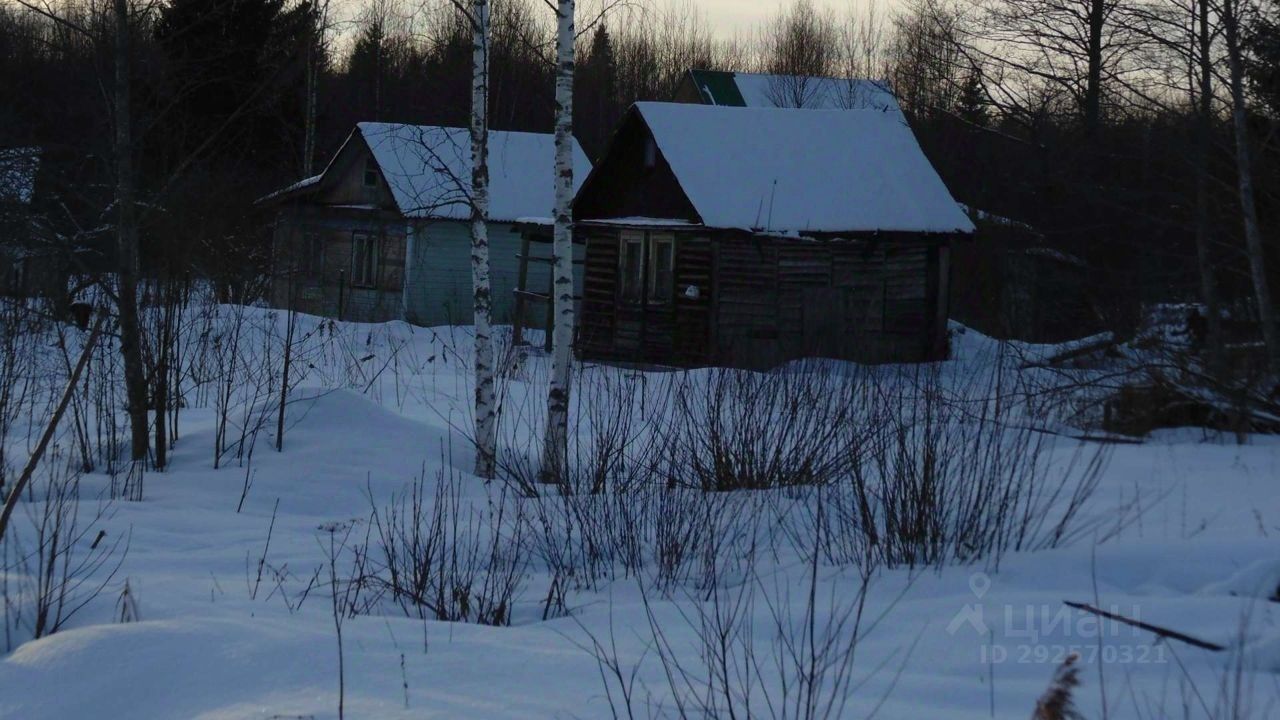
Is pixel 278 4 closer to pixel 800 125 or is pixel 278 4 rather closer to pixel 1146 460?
pixel 800 125

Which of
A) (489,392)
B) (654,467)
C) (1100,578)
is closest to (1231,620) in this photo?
(1100,578)

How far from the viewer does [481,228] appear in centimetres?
906

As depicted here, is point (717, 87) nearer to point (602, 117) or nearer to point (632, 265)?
point (602, 117)

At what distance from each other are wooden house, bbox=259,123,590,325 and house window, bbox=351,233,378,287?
3 centimetres

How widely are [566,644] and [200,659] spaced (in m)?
1.27

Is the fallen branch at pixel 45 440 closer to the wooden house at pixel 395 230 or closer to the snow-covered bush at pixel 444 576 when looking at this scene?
the snow-covered bush at pixel 444 576

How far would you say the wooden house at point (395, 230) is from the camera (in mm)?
27297

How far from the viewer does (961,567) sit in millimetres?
5203

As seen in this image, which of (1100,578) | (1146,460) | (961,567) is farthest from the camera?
(1146,460)

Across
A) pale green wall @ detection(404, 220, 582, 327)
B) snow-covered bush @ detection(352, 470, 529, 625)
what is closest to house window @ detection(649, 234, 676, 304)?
pale green wall @ detection(404, 220, 582, 327)

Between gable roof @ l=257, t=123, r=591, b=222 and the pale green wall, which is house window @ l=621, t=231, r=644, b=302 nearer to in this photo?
the pale green wall

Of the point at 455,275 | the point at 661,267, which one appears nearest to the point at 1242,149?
the point at 661,267

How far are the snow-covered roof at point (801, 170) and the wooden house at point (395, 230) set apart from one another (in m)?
6.35

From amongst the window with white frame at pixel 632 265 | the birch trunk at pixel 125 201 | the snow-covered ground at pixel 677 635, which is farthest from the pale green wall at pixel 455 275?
the snow-covered ground at pixel 677 635
